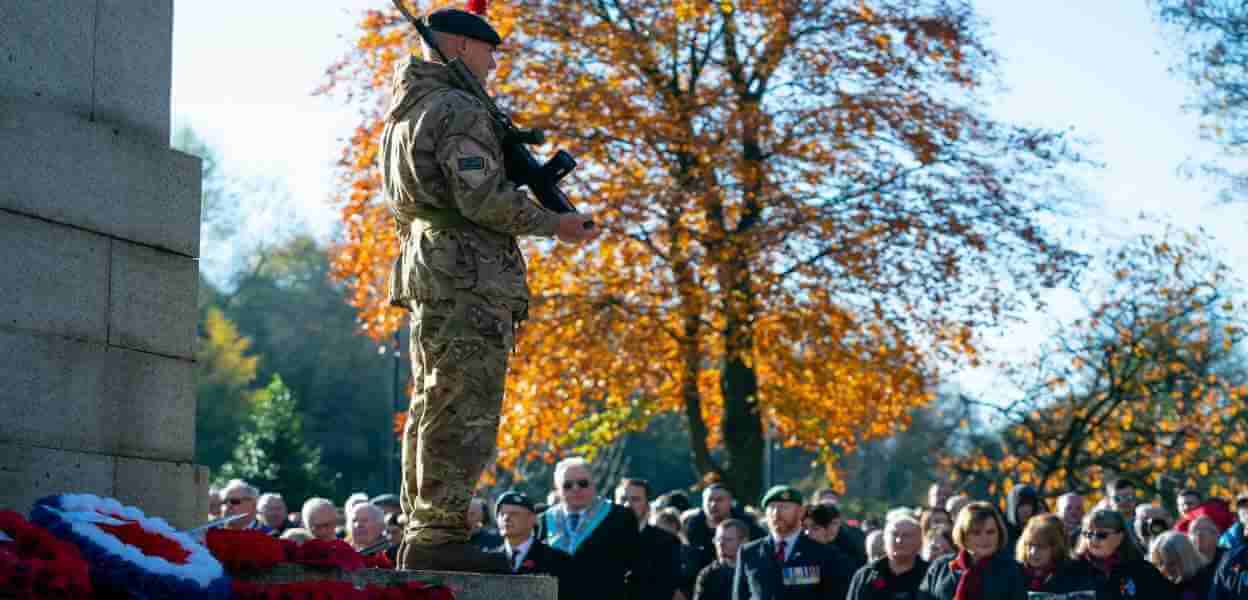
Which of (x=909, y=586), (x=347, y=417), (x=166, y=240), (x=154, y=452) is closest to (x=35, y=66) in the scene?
(x=166, y=240)

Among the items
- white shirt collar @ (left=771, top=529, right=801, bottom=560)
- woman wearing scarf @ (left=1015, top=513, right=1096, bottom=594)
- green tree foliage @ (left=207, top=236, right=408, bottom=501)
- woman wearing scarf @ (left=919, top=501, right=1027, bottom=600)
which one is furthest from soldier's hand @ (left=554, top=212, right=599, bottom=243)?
green tree foliage @ (left=207, top=236, right=408, bottom=501)

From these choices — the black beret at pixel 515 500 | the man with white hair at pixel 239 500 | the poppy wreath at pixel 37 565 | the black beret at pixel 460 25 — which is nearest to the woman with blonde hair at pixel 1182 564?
the black beret at pixel 515 500

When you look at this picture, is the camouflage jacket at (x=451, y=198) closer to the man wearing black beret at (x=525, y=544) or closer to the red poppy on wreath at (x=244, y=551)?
the red poppy on wreath at (x=244, y=551)

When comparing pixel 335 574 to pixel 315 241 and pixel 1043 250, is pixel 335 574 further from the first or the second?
pixel 315 241

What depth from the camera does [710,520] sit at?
15.3m

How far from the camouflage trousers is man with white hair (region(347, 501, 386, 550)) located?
5685 mm

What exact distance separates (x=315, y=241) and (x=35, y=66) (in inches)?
2584

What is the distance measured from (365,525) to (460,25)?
245 inches

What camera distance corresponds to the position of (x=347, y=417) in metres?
61.3

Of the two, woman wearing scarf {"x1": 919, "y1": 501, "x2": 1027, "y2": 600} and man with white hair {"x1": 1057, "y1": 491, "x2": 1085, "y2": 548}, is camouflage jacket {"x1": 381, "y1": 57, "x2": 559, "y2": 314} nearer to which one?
woman wearing scarf {"x1": 919, "y1": 501, "x2": 1027, "y2": 600}

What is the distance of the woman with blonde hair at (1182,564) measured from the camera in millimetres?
12312

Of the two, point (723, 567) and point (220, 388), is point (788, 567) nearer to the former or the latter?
point (723, 567)

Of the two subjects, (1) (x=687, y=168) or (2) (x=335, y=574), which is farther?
(1) (x=687, y=168)

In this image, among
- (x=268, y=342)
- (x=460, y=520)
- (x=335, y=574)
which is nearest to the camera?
(x=335, y=574)
